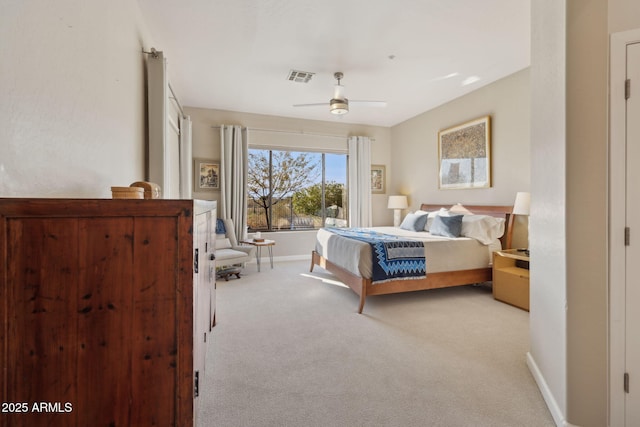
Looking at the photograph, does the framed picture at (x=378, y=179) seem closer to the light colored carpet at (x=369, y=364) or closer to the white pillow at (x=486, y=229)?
the white pillow at (x=486, y=229)

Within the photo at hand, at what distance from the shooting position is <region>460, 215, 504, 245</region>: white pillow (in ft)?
12.3

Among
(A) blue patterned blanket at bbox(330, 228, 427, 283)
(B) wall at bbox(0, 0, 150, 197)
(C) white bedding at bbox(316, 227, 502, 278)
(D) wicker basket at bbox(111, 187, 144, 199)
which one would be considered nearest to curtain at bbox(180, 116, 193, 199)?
(B) wall at bbox(0, 0, 150, 197)

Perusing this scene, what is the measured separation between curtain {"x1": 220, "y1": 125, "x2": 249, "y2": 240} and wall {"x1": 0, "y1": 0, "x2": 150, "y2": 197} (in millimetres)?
2963

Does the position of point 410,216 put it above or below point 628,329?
above

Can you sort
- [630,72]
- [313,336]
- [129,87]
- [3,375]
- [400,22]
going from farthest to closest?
[400,22] < [313,336] < [129,87] < [630,72] < [3,375]

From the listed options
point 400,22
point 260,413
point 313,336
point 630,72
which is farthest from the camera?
point 400,22

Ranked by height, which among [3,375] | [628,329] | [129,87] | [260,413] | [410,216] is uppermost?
[129,87]

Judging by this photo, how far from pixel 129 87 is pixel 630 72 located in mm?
3125

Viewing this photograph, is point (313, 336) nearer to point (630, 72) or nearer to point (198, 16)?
point (630, 72)

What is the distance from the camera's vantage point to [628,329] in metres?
1.42

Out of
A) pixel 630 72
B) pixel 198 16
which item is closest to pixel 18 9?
pixel 198 16

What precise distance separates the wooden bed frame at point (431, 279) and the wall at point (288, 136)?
5.24 ft

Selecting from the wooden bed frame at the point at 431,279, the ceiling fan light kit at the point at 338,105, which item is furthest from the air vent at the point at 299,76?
the wooden bed frame at the point at 431,279

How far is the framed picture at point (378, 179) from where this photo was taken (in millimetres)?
6582
